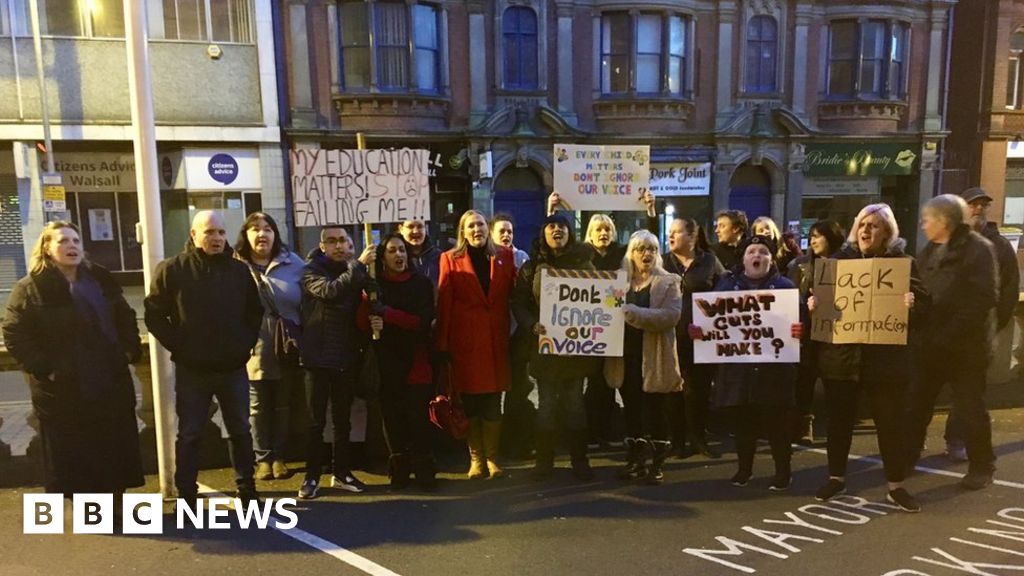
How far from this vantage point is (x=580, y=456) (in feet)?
16.9

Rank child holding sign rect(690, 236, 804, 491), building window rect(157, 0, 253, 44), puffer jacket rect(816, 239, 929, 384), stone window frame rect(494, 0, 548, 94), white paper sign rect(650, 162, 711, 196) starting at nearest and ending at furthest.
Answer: puffer jacket rect(816, 239, 929, 384) < child holding sign rect(690, 236, 804, 491) < building window rect(157, 0, 253, 44) < stone window frame rect(494, 0, 548, 94) < white paper sign rect(650, 162, 711, 196)

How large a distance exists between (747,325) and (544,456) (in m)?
1.77

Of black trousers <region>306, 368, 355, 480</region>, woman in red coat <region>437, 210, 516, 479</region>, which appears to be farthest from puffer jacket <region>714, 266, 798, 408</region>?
black trousers <region>306, 368, 355, 480</region>

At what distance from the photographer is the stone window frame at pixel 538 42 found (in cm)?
1728

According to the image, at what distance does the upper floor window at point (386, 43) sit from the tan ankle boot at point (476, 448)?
13.1 m

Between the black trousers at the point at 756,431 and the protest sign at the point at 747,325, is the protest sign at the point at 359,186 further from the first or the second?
the black trousers at the point at 756,431

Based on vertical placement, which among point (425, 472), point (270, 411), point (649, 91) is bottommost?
point (425, 472)

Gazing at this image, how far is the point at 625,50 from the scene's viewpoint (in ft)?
60.0

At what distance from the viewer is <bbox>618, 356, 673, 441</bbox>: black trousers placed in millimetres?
5035

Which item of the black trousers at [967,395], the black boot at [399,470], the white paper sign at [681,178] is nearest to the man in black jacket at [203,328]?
the black boot at [399,470]

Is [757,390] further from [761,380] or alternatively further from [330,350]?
[330,350]

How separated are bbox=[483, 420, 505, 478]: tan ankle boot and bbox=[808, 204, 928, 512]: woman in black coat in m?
2.31

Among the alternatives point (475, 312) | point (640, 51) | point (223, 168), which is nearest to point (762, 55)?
point (640, 51)

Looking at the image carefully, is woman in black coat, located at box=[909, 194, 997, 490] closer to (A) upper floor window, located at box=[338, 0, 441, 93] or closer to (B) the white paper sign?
(A) upper floor window, located at box=[338, 0, 441, 93]
